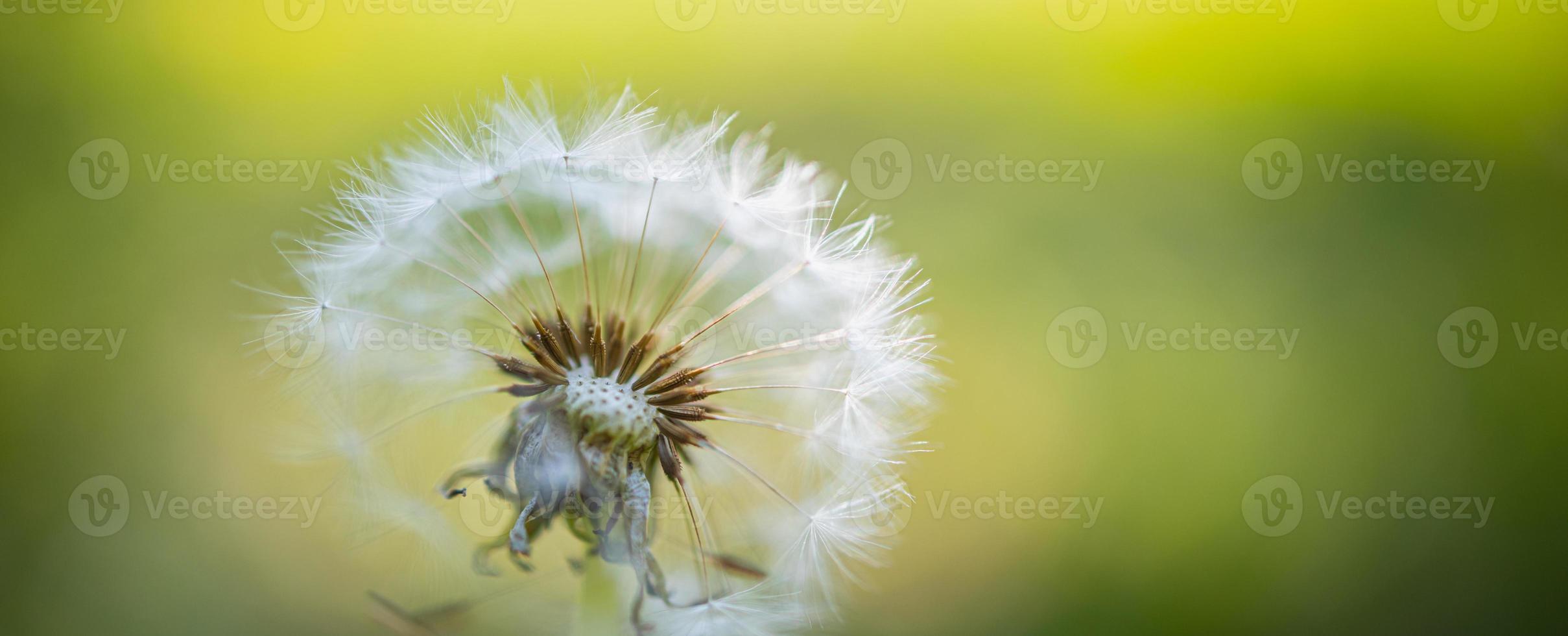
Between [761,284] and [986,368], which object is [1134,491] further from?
[761,284]

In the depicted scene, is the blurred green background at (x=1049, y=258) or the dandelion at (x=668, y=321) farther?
the blurred green background at (x=1049, y=258)

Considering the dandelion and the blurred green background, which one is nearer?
the dandelion

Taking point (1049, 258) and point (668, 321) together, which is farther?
point (1049, 258)

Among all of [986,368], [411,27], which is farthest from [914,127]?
[411,27]
